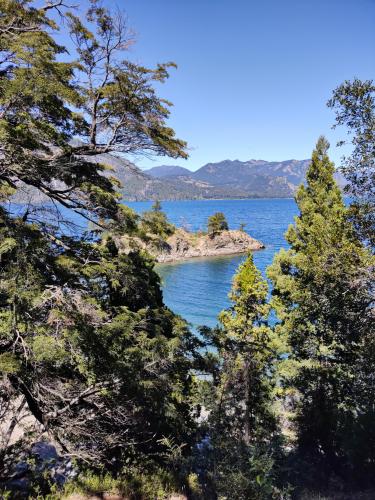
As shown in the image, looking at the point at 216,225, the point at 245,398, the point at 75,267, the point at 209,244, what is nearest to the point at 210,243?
the point at 209,244

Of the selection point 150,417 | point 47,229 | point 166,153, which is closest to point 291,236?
point 166,153

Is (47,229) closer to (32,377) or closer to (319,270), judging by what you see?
(32,377)

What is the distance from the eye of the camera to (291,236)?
56.0 ft

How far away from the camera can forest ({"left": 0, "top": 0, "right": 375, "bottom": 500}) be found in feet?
24.1

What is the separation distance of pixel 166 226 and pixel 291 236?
824 centimetres

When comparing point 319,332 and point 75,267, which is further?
point 319,332

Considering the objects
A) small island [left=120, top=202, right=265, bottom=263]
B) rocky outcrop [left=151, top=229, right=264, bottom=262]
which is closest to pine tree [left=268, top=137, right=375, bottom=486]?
small island [left=120, top=202, right=265, bottom=263]

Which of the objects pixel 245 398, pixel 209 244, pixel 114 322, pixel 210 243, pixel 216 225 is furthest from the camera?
pixel 216 225

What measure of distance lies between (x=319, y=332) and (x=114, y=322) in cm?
1006

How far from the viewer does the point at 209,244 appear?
250 feet

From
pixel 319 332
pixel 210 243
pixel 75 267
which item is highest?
pixel 75 267

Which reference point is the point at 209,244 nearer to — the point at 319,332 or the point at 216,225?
the point at 216,225

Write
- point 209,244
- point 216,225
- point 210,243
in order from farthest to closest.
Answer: point 216,225
point 210,243
point 209,244

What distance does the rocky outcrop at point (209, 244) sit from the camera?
71.7m
